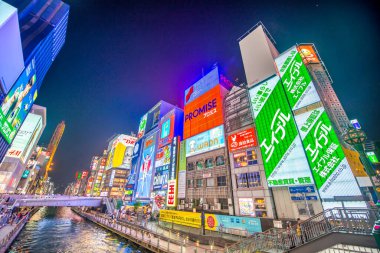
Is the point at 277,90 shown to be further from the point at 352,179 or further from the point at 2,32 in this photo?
the point at 2,32

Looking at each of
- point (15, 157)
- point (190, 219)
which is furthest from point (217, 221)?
point (15, 157)

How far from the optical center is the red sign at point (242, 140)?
27.2 metres

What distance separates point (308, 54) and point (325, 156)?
1732 cm

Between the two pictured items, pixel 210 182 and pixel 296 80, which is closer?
pixel 296 80

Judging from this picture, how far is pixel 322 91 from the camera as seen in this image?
2316cm

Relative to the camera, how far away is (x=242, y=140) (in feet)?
93.5

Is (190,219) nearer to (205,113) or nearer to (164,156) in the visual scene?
(205,113)

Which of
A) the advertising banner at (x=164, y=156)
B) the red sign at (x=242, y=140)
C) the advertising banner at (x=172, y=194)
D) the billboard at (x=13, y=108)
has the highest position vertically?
the billboard at (x=13, y=108)

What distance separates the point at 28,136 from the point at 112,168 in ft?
145

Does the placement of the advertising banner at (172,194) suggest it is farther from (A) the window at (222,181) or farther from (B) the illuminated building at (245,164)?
(B) the illuminated building at (245,164)

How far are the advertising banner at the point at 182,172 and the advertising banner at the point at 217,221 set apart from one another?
15.8 ft

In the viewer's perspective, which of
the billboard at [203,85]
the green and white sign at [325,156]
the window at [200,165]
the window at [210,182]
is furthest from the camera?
the billboard at [203,85]

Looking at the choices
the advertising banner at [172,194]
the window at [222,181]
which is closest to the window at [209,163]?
the window at [222,181]

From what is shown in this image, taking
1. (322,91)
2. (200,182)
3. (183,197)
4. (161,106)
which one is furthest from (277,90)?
(161,106)
